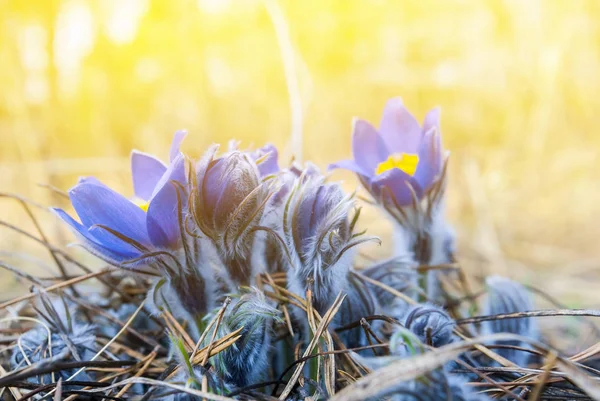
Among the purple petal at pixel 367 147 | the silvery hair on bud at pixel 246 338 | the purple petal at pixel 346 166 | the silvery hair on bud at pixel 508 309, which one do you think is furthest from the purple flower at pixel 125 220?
the silvery hair on bud at pixel 508 309

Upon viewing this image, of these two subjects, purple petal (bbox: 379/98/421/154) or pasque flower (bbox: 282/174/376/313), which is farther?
purple petal (bbox: 379/98/421/154)

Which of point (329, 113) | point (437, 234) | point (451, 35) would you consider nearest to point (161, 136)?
point (329, 113)

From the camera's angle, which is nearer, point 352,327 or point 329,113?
point 352,327

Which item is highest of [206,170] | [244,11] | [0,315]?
[244,11]

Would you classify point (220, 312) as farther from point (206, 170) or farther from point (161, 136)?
point (161, 136)

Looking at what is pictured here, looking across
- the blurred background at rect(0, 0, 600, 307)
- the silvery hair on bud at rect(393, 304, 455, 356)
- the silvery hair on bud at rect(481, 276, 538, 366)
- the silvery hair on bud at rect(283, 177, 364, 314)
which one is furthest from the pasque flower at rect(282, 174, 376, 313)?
the blurred background at rect(0, 0, 600, 307)

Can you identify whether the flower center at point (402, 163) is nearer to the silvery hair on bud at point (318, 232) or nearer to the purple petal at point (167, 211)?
the silvery hair on bud at point (318, 232)

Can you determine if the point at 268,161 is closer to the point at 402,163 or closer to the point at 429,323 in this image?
the point at 402,163

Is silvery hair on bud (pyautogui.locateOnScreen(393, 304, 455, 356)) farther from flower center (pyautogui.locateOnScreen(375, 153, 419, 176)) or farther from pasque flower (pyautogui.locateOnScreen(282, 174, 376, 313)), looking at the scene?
flower center (pyautogui.locateOnScreen(375, 153, 419, 176))
